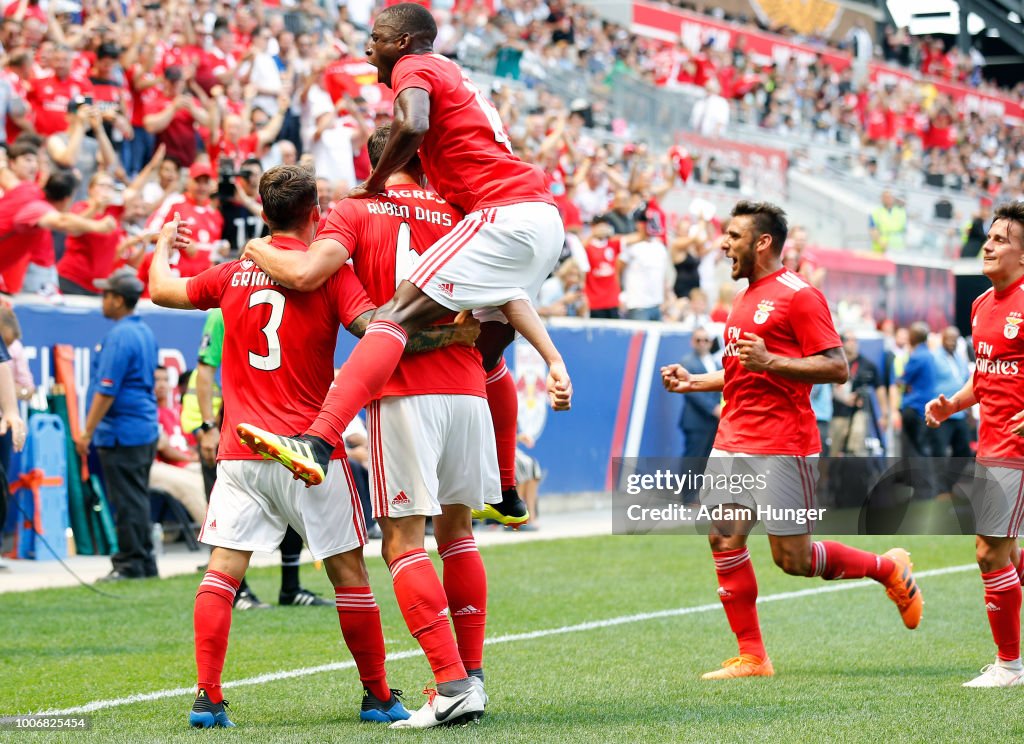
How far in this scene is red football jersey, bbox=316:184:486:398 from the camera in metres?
5.50

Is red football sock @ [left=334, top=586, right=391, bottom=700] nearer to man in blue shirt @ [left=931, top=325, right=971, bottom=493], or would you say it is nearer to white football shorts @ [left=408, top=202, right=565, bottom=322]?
white football shorts @ [left=408, top=202, right=565, bottom=322]

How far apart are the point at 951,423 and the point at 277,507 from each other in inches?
575

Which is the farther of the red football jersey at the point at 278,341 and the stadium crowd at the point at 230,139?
the stadium crowd at the point at 230,139

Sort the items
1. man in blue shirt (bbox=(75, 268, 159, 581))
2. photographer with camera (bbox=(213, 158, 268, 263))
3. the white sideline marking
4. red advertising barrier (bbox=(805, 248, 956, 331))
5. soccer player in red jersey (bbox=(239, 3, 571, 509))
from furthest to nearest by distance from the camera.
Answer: red advertising barrier (bbox=(805, 248, 956, 331)), photographer with camera (bbox=(213, 158, 268, 263)), man in blue shirt (bbox=(75, 268, 159, 581)), the white sideline marking, soccer player in red jersey (bbox=(239, 3, 571, 509))

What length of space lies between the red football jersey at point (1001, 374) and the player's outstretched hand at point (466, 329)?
253 cm

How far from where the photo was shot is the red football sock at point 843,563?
22.5 feet

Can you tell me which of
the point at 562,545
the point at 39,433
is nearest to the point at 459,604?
the point at 39,433

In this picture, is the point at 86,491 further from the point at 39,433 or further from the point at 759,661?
the point at 759,661

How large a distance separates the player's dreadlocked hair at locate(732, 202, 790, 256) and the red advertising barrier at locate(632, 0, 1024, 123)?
31.3 metres

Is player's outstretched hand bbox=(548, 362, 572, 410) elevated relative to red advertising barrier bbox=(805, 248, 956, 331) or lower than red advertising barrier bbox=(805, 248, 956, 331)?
elevated

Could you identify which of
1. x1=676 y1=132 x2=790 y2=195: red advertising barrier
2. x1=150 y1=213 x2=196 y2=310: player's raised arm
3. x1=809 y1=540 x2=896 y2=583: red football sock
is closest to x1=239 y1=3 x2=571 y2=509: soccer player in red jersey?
x1=150 y1=213 x2=196 y2=310: player's raised arm

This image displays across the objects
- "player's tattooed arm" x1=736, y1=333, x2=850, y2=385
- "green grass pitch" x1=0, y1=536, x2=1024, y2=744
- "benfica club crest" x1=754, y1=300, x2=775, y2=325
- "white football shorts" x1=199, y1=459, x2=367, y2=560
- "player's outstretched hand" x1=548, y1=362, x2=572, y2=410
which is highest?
"benfica club crest" x1=754, y1=300, x2=775, y2=325

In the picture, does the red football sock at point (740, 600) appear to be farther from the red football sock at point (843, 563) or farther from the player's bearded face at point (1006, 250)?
the player's bearded face at point (1006, 250)

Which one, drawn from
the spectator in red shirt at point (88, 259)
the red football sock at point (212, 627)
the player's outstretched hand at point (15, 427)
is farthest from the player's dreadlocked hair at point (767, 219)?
the spectator in red shirt at point (88, 259)
